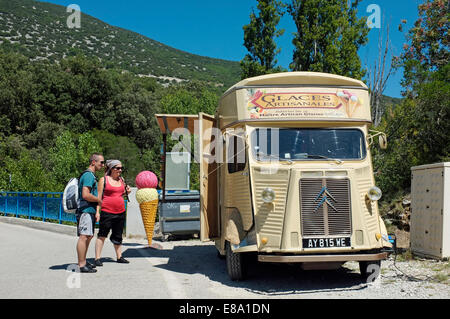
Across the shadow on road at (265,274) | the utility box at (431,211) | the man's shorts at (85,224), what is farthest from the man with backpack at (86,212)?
the utility box at (431,211)

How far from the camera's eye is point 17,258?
370 inches

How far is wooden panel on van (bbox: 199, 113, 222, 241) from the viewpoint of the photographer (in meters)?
8.05

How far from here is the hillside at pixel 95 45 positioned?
75.0 m

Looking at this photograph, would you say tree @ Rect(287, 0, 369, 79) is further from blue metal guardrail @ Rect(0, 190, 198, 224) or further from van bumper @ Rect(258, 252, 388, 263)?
van bumper @ Rect(258, 252, 388, 263)

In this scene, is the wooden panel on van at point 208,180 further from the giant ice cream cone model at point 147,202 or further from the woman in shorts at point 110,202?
the giant ice cream cone model at point 147,202

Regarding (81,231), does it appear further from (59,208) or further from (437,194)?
(59,208)

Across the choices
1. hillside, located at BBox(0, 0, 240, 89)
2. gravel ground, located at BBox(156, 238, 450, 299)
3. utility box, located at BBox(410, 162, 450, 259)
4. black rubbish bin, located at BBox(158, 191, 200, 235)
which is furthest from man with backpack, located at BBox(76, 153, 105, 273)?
hillside, located at BBox(0, 0, 240, 89)

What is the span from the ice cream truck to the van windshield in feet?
0.05

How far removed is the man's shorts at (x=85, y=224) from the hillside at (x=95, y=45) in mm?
A: 62281

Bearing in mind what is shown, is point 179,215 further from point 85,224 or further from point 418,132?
point 418,132

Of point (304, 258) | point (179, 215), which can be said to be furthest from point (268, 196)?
point (179, 215)

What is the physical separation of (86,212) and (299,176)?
3.45 m

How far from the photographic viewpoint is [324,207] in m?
6.60

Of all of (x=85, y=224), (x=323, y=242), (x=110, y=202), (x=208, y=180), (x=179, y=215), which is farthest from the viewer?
(x=179, y=215)
